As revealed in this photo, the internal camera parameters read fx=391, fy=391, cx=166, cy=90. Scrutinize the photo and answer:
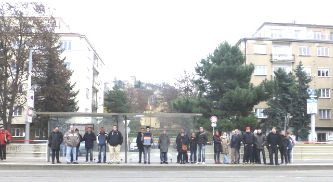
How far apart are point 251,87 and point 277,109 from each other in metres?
12.0

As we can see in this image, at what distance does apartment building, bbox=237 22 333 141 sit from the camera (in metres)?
55.5

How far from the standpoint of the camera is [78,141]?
63.1ft

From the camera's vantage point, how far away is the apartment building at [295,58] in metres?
55.5

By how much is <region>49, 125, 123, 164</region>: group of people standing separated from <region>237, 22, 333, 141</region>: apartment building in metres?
38.9

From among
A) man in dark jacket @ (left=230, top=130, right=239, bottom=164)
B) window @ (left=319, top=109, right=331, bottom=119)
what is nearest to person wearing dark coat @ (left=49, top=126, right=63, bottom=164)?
man in dark jacket @ (left=230, top=130, right=239, bottom=164)

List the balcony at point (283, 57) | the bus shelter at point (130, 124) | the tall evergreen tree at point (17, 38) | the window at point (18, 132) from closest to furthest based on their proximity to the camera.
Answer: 1. the bus shelter at point (130, 124)
2. the tall evergreen tree at point (17, 38)
3. the window at point (18, 132)
4. the balcony at point (283, 57)

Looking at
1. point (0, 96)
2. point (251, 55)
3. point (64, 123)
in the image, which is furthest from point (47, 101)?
point (251, 55)

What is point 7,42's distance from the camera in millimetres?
30359

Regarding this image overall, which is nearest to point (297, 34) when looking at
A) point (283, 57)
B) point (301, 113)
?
point (283, 57)

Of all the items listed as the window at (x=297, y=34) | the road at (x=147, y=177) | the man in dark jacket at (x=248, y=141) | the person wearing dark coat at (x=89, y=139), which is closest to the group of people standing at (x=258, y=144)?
the man in dark jacket at (x=248, y=141)

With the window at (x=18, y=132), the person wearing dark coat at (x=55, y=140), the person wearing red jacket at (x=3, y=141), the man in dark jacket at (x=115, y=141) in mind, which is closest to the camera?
the person wearing dark coat at (x=55, y=140)

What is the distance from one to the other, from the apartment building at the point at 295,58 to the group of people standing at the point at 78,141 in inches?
1530

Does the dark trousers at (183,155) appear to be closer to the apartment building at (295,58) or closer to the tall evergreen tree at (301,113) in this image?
the tall evergreen tree at (301,113)

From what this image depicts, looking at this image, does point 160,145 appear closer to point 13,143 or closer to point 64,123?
point 64,123
